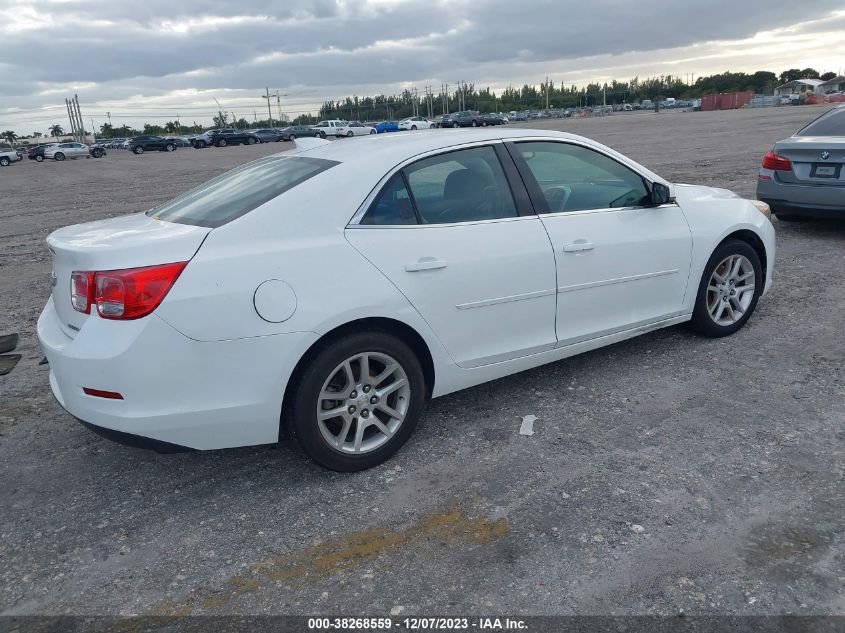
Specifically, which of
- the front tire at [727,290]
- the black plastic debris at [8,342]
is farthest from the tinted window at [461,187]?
the black plastic debris at [8,342]

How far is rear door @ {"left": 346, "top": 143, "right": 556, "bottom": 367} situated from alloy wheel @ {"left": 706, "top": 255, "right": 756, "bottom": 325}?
168cm

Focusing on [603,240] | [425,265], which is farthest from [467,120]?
[425,265]

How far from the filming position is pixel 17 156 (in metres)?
52.3

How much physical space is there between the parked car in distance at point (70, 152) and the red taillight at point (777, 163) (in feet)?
182

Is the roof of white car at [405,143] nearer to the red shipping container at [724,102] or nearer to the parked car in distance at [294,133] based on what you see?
the parked car in distance at [294,133]

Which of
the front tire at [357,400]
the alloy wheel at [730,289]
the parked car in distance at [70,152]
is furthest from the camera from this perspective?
the parked car in distance at [70,152]

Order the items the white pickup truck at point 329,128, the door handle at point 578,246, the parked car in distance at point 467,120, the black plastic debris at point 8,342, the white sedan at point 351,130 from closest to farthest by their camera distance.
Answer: the door handle at point 578,246, the black plastic debris at point 8,342, the parked car in distance at point 467,120, the white pickup truck at point 329,128, the white sedan at point 351,130

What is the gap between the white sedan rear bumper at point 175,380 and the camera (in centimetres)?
291

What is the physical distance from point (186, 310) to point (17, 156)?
5920 cm

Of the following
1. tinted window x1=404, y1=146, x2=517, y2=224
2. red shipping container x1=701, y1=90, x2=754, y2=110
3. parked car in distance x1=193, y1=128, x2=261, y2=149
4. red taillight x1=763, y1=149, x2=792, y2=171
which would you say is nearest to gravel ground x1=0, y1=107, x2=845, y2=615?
tinted window x1=404, y1=146, x2=517, y2=224

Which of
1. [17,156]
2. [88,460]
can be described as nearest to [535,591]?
[88,460]

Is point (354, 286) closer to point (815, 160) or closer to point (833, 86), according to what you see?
point (815, 160)

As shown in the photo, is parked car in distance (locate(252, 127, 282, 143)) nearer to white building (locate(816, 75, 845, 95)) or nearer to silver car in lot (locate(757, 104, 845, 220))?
silver car in lot (locate(757, 104, 845, 220))

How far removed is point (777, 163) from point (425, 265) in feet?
21.4
